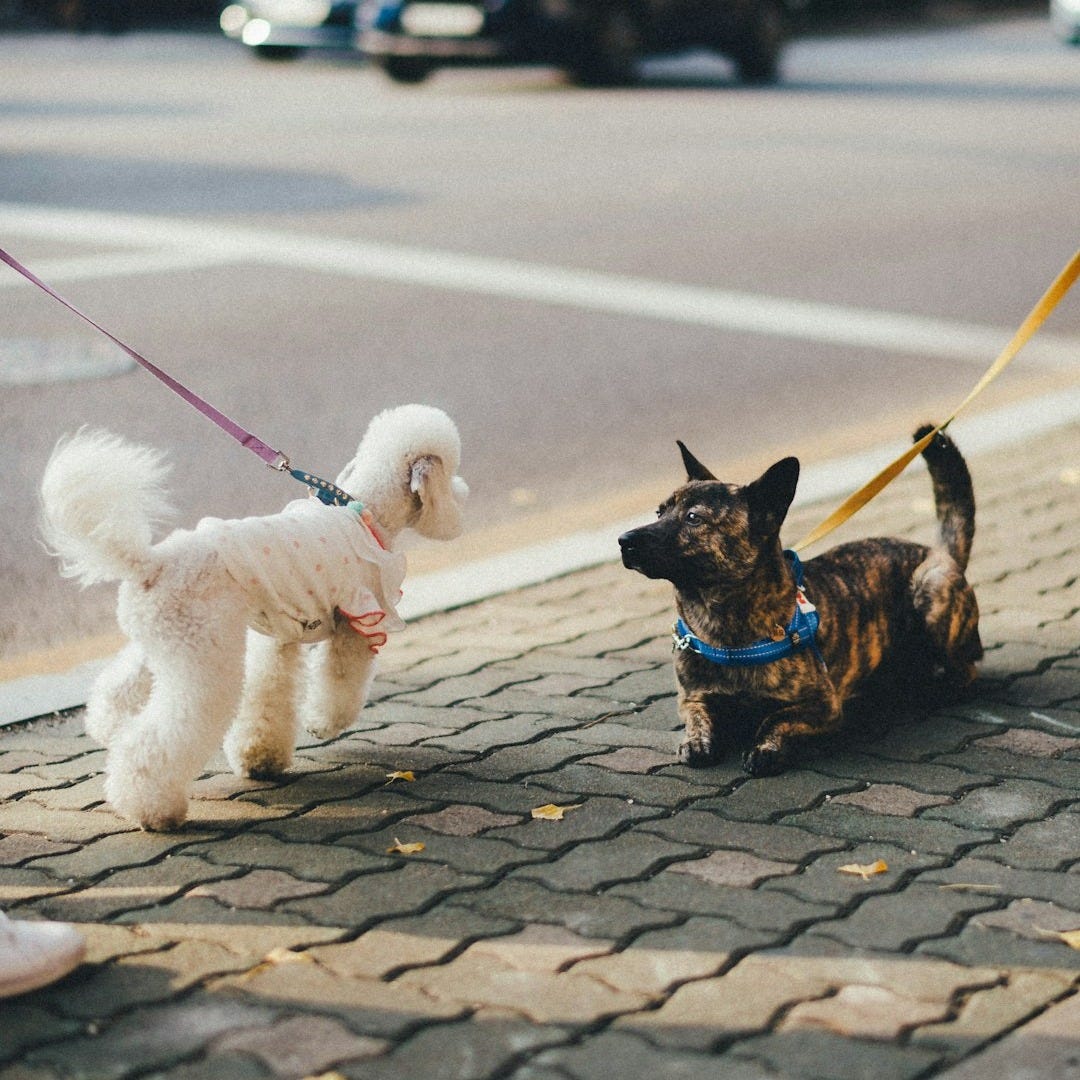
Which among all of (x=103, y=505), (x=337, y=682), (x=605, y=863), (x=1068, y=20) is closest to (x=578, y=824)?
(x=605, y=863)

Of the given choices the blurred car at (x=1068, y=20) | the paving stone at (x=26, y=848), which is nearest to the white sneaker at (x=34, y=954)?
the paving stone at (x=26, y=848)

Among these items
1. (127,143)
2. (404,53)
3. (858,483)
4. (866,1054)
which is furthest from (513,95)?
(866,1054)

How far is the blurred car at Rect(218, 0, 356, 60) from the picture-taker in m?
22.2

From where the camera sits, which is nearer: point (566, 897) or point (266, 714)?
point (566, 897)

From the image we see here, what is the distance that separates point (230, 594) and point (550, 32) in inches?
672

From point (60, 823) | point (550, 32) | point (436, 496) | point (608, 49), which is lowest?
point (60, 823)

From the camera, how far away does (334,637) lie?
4.43 meters

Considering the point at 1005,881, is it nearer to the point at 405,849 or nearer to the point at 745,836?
the point at 745,836

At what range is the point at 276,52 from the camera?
24.1 metres

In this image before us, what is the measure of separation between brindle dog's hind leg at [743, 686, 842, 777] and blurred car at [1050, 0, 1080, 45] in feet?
90.4

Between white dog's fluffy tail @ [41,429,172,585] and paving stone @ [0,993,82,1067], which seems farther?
white dog's fluffy tail @ [41,429,172,585]

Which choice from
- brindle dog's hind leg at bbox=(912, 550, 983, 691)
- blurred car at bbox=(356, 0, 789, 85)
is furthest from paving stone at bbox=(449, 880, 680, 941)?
blurred car at bbox=(356, 0, 789, 85)

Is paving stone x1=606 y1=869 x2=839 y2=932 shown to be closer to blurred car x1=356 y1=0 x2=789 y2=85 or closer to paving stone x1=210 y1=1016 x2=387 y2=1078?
paving stone x1=210 y1=1016 x2=387 y2=1078

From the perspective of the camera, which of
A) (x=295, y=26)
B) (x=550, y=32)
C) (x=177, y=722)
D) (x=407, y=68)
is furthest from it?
(x=295, y=26)
